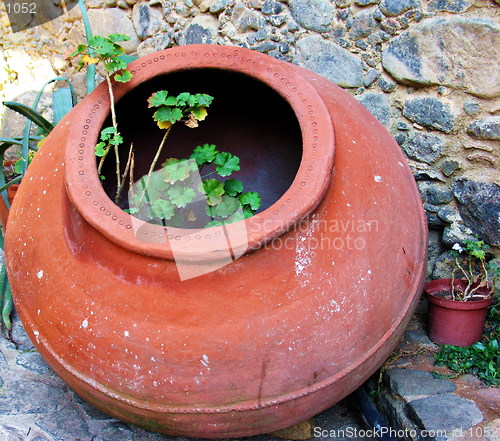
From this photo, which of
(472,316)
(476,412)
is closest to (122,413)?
(476,412)

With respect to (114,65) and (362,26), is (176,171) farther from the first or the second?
(362,26)

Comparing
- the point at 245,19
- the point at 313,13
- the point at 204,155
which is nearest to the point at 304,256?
the point at 204,155

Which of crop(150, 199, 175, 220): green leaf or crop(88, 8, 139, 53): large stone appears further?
crop(88, 8, 139, 53): large stone

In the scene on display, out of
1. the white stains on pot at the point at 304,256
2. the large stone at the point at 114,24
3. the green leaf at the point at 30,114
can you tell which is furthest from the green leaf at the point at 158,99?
the large stone at the point at 114,24

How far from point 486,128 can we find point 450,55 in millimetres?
307

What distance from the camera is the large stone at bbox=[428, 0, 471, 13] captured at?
70.5 inches

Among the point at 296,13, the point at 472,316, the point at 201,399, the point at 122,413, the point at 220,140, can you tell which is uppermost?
the point at 296,13

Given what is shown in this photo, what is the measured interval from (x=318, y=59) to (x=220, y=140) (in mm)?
647

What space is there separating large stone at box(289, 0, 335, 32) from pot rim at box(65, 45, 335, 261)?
0.79m

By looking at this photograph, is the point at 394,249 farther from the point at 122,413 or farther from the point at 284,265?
the point at 122,413

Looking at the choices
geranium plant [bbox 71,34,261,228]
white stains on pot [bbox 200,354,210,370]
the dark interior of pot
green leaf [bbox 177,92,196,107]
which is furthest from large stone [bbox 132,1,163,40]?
white stains on pot [bbox 200,354,210,370]

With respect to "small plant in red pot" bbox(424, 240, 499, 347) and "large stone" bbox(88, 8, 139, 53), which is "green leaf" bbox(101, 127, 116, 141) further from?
"large stone" bbox(88, 8, 139, 53)

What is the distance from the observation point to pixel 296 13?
217 cm

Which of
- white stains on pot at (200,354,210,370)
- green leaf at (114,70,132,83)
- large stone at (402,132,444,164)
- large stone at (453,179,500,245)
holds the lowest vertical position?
large stone at (453,179,500,245)
